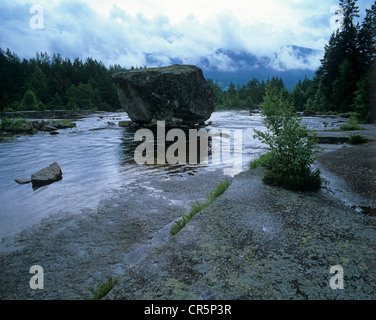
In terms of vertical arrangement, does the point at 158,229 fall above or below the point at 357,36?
below

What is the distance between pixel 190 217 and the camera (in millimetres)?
6125

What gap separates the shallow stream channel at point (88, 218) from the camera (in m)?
4.68

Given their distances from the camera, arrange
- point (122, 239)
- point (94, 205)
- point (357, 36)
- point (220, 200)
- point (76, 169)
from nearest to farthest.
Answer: point (122, 239)
point (220, 200)
point (94, 205)
point (76, 169)
point (357, 36)

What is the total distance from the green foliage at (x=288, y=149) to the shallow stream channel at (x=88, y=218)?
113 inches

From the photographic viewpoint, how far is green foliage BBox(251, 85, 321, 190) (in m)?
7.68

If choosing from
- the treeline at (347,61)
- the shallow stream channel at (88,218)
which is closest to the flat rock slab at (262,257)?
the shallow stream channel at (88,218)

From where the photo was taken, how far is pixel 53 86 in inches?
3656

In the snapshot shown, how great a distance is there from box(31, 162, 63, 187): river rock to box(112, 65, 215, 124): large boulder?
24.3 metres

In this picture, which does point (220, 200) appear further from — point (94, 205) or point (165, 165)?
point (165, 165)

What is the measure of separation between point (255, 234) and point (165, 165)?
9.05 metres

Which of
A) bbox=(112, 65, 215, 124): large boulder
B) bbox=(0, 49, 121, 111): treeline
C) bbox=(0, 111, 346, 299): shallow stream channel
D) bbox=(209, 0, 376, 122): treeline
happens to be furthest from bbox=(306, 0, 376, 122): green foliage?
bbox=(0, 49, 121, 111): treeline

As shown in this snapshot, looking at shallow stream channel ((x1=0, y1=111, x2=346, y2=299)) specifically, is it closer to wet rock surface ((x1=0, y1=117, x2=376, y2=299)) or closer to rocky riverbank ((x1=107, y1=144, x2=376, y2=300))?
wet rock surface ((x1=0, y1=117, x2=376, y2=299))

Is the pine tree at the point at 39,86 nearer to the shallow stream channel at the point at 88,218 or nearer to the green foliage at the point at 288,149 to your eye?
the shallow stream channel at the point at 88,218

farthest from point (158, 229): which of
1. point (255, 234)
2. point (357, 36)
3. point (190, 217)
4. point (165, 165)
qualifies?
point (357, 36)
